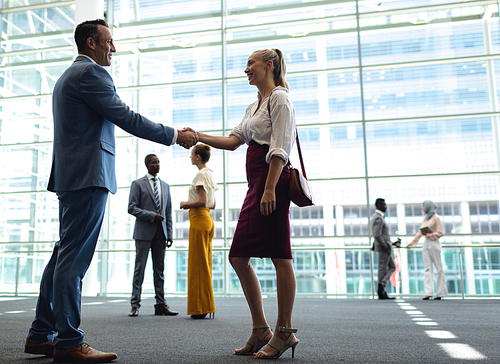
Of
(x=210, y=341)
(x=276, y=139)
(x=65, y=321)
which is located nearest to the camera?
(x=65, y=321)

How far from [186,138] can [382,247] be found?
5.49 m

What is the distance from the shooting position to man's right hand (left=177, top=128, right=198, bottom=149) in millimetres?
2396

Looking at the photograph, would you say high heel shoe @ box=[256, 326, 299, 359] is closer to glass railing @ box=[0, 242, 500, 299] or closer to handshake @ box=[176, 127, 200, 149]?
handshake @ box=[176, 127, 200, 149]

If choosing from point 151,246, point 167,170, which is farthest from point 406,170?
point 151,246

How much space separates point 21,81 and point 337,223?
813 cm

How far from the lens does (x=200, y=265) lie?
3959mm

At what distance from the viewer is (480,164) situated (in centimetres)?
918

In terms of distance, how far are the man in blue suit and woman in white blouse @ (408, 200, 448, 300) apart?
623 cm

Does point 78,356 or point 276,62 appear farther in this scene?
point 276,62

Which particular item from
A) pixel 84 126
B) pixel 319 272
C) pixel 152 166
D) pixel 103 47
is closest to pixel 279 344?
pixel 84 126

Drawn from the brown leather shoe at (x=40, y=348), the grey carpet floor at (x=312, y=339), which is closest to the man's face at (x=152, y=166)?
the grey carpet floor at (x=312, y=339)

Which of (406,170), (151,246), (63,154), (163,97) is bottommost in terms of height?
(151,246)

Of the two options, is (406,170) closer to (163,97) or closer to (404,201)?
(404,201)

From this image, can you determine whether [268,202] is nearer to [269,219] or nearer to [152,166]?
[269,219]
